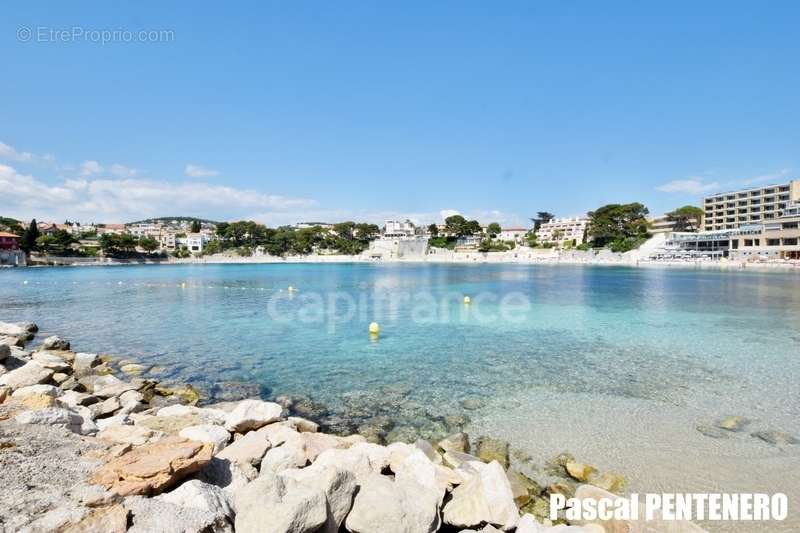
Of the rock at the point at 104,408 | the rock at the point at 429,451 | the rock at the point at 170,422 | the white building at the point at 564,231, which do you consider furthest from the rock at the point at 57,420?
the white building at the point at 564,231

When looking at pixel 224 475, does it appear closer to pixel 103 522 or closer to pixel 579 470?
pixel 103 522

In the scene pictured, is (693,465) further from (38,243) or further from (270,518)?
(38,243)

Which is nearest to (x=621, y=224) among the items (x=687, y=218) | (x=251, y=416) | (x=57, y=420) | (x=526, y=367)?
(x=687, y=218)

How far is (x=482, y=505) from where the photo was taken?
15.1 feet

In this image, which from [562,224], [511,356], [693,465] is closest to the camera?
[693,465]

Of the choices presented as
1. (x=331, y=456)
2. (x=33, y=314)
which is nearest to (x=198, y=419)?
(x=331, y=456)

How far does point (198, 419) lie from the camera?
710cm

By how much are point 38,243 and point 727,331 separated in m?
126

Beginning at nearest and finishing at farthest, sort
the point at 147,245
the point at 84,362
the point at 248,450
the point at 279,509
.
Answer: the point at 279,509 → the point at 248,450 → the point at 84,362 → the point at 147,245

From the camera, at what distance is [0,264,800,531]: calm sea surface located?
7.52m

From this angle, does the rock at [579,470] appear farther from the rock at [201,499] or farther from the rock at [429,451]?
the rock at [201,499]

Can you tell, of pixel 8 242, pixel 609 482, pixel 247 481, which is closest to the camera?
pixel 247 481

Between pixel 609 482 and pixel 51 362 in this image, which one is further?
pixel 51 362

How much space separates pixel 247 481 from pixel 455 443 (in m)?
3.73
